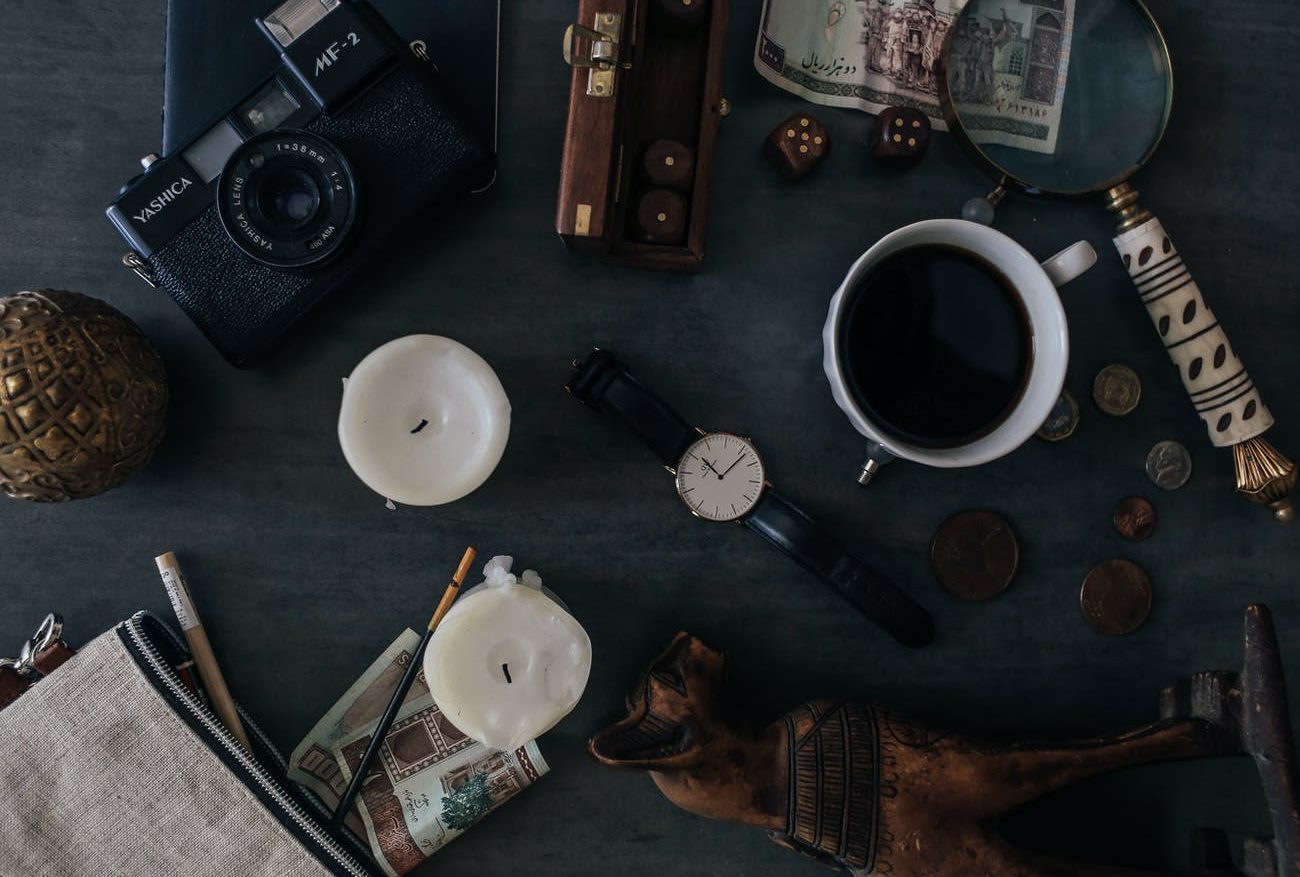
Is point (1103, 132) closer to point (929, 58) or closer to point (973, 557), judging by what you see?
point (929, 58)

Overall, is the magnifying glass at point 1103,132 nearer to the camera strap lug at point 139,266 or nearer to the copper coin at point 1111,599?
the copper coin at point 1111,599

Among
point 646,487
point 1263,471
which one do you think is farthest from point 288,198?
point 1263,471

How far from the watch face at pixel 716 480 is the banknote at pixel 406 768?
27cm

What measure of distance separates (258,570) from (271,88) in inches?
16.8

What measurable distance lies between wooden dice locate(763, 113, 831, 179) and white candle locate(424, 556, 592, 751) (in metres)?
0.45

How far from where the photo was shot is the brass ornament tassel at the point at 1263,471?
81 cm

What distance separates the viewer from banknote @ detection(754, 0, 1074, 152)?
0.82 metres

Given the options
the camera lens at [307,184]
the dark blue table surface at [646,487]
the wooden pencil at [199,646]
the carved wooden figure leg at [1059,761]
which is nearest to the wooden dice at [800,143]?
the dark blue table surface at [646,487]

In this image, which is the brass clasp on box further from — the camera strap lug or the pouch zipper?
the pouch zipper

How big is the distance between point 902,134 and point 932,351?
20 centimetres

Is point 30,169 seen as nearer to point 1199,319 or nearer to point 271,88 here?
point 271,88

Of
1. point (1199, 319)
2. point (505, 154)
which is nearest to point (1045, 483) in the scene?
point (1199, 319)

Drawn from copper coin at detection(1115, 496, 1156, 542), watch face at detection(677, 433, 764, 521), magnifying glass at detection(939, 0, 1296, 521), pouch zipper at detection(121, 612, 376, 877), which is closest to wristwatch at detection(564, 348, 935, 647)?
watch face at detection(677, 433, 764, 521)

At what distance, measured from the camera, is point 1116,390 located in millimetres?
844
